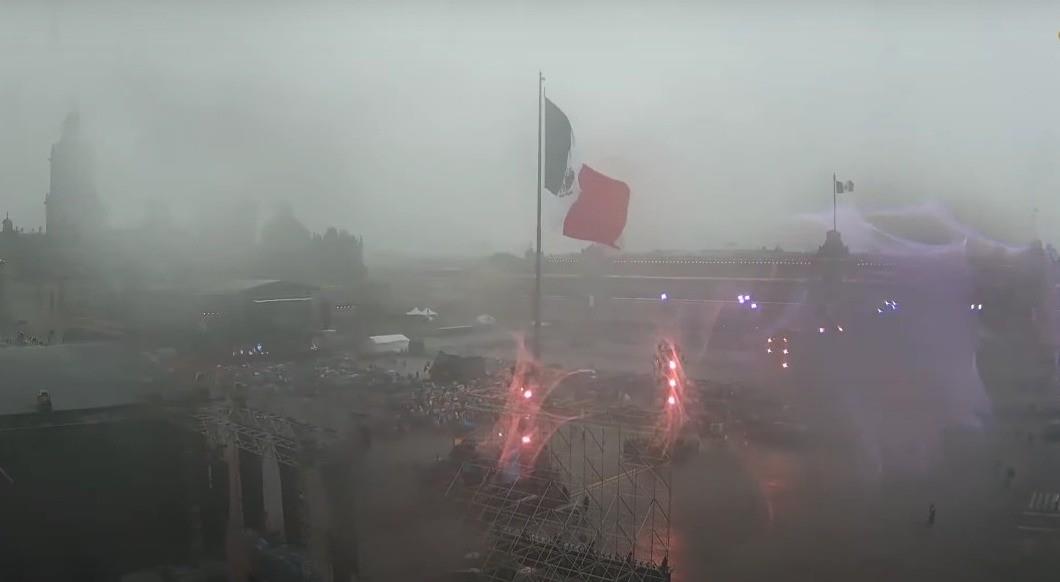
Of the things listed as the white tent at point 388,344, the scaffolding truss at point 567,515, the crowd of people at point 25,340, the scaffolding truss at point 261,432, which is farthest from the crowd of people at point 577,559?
the crowd of people at point 25,340

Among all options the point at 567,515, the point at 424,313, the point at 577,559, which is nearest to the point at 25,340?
the point at 424,313

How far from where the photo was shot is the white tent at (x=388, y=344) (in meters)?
6.02

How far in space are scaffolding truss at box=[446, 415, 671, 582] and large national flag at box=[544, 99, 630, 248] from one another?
172cm

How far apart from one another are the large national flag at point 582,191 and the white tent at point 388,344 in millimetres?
1885

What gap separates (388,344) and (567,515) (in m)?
2.66

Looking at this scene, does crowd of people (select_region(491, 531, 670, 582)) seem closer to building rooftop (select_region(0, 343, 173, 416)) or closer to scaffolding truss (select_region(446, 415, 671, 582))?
scaffolding truss (select_region(446, 415, 671, 582))

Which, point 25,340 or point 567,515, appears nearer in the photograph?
point 567,515

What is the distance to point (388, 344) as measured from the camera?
6.12 metres

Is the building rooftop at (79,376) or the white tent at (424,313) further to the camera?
the white tent at (424,313)

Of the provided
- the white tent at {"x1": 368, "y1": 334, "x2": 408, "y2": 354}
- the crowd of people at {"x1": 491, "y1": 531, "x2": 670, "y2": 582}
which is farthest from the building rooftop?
the crowd of people at {"x1": 491, "y1": 531, "x2": 670, "y2": 582}

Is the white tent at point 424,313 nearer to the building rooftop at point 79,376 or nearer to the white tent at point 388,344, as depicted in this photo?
the white tent at point 388,344

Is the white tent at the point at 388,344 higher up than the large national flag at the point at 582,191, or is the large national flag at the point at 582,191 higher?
the large national flag at the point at 582,191

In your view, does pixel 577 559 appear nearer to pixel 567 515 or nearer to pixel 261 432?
pixel 567 515

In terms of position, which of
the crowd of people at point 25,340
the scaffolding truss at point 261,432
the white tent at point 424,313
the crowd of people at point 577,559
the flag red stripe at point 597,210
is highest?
the flag red stripe at point 597,210
